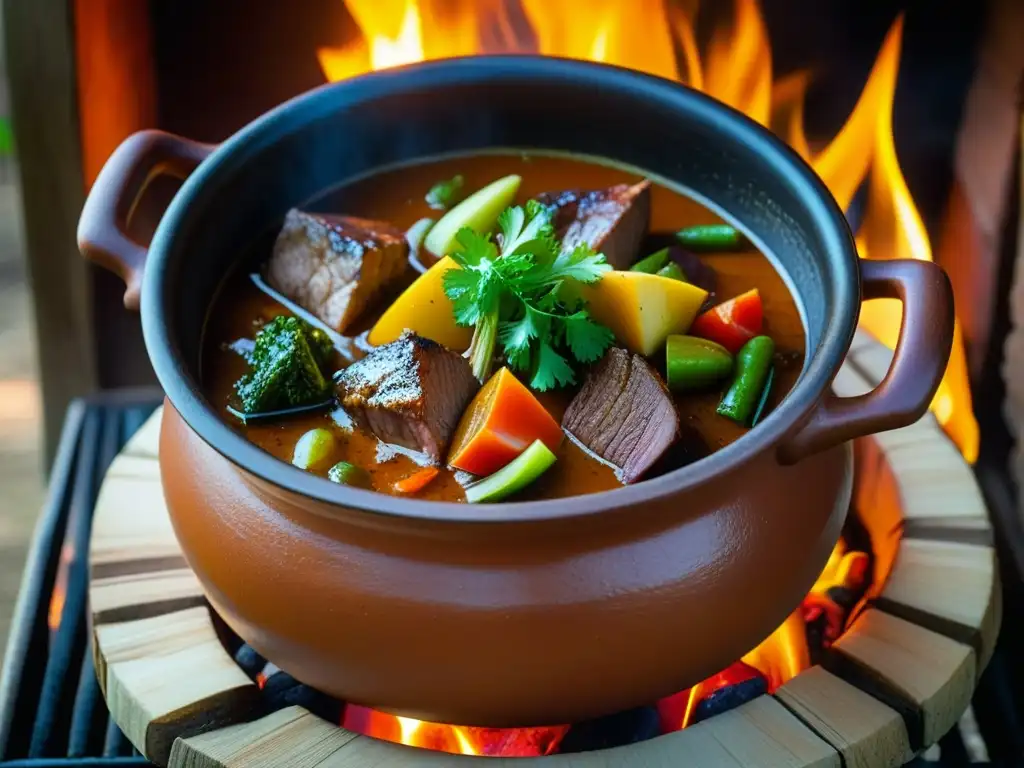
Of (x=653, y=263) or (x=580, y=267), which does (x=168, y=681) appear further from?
(x=653, y=263)

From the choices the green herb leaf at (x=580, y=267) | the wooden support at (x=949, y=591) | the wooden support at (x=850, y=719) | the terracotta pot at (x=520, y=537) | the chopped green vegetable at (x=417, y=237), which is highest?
the green herb leaf at (x=580, y=267)

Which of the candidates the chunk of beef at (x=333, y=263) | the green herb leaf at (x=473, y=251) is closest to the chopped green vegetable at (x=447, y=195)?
the chunk of beef at (x=333, y=263)

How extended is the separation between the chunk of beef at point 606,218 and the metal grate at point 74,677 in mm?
1040

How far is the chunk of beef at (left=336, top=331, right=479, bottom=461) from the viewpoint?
62.0 inches

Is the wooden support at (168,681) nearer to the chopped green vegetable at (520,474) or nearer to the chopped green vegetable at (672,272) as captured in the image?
the chopped green vegetable at (520,474)

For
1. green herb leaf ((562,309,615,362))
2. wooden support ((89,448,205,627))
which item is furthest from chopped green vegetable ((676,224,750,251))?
wooden support ((89,448,205,627))

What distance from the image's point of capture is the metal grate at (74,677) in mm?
2008

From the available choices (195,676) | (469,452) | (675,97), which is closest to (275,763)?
(195,676)

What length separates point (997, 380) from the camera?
125 inches

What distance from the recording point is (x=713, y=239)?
6.58ft

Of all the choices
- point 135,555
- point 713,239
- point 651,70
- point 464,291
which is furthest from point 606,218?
point 651,70

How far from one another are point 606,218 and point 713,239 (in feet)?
0.76

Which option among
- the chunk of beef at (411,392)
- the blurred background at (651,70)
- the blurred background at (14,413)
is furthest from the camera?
the blurred background at (14,413)

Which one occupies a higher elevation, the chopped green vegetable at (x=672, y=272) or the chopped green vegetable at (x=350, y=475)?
the chopped green vegetable at (x=672, y=272)
